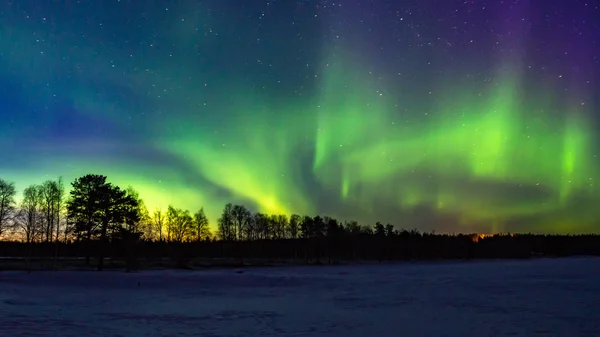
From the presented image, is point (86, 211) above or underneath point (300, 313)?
above

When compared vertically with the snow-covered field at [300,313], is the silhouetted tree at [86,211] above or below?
above

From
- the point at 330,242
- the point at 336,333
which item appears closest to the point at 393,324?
the point at 336,333

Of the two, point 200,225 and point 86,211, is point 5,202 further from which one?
point 200,225

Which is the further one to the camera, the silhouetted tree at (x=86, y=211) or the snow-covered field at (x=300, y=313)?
the silhouetted tree at (x=86, y=211)

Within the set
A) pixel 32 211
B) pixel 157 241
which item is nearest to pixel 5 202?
pixel 32 211

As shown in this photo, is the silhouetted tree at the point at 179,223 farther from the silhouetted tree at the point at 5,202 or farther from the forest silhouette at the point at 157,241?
the silhouetted tree at the point at 5,202

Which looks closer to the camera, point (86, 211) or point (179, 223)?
point (86, 211)

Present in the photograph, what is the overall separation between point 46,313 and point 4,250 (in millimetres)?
139601

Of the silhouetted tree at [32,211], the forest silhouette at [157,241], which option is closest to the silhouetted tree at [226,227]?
the forest silhouette at [157,241]

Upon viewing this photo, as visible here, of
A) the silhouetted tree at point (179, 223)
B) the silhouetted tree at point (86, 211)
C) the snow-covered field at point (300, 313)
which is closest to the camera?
the snow-covered field at point (300, 313)

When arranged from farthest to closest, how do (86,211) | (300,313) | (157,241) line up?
A: (157,241) < (86,211) < (300,313)

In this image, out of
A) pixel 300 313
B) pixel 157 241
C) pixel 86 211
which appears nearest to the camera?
pixel 300 313

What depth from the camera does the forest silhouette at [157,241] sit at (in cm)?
7225

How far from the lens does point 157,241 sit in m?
140
